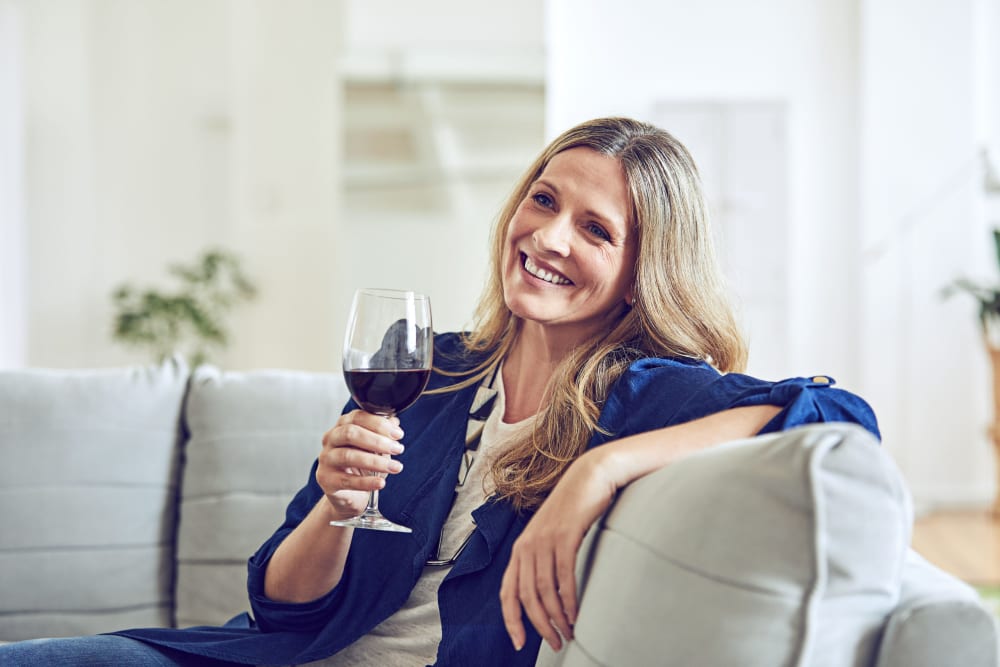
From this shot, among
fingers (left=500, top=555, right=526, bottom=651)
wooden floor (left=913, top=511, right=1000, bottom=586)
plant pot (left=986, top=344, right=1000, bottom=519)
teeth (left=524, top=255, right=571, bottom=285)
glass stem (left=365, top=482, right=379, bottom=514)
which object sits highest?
teeth (left=524, top=255, right=571, bottom=285)

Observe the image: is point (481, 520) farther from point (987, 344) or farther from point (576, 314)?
point (987, 344)

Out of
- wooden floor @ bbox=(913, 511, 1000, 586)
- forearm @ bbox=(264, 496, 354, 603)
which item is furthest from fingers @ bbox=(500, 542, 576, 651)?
wooden floor @ bbox=(913, 511, 1000, 586)

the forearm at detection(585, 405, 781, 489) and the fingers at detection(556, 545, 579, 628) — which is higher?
the forearm at detection(585, 405, 781, 489)

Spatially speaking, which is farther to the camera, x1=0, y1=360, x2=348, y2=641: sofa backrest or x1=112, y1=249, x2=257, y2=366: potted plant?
x1=112, y1=249, x2=257, y2=366: potted plant

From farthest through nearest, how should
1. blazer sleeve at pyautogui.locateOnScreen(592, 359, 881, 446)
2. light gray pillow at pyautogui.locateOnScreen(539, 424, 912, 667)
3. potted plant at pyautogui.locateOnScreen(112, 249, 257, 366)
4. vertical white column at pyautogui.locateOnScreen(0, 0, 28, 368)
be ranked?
vertical white column at pyautogui.locateOnScreen(0, 0, 28, 368)
potted plant at pyautogui.locateOnScreen(112, 249, 257, 366)
blazer sleeve at pyautogui.locateOnScreen(592, 359, 881, 446)
light gray pillow at pyautogui.locateOnScreen(539, 424, 912, 667)

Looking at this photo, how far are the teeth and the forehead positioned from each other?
104 mm

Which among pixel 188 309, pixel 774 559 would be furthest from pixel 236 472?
pixel 188 309

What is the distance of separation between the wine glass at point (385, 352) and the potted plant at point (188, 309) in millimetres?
4199

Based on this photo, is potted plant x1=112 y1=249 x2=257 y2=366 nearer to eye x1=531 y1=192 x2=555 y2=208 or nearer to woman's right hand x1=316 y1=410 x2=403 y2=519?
eye x1=531 y1=192 x2=555 y2=208

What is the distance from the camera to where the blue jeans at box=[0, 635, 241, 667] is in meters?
1.25

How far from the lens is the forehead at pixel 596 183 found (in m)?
1.34

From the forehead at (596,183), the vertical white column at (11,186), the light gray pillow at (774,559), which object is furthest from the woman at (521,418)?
the vertical white column at (11,186)

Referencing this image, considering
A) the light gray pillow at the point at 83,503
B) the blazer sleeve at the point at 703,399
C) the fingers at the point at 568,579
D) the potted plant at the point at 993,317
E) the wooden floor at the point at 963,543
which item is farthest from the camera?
the potted plant at the point at 993,317

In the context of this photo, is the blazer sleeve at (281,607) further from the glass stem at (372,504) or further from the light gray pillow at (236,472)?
the light gray pillow at (236,472)
